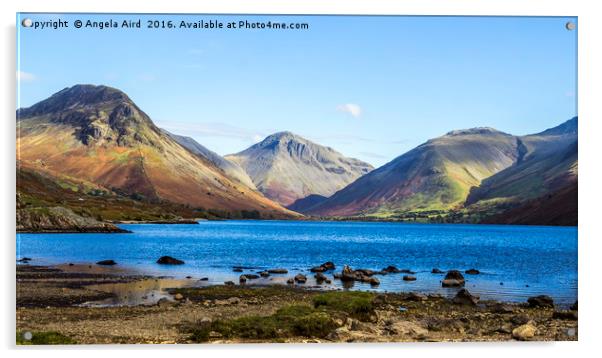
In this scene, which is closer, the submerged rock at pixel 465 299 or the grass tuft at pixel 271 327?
the grass tuft at pixel 271 327

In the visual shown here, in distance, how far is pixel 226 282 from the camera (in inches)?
1401

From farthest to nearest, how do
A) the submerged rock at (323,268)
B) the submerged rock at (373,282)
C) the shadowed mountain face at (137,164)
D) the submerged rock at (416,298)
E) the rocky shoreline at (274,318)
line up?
the shadowed mountain face at (137,164), the submerged rock at (323,268), the submerged rock at (373,282), the submerged rock at (416,298), the rocky shoreline at (274,318)

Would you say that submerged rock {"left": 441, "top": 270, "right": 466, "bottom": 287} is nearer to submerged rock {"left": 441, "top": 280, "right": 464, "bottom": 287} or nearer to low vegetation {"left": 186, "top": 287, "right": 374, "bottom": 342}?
submerged rock {"left": 441, "top": 280, "right": 464, "bottom": 287}

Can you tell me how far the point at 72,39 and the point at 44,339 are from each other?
10513 mm

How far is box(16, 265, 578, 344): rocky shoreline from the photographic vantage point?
2009 cm

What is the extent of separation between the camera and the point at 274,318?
69.6 feet

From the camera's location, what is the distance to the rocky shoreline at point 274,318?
20094 mm

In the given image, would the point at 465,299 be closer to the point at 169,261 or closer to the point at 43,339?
the point at 43,339

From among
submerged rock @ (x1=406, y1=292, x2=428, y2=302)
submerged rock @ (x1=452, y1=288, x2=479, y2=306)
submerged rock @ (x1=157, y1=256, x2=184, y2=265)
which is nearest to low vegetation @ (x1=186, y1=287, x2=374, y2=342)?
submerged rock @ (x1=406, y1=292, x2=428, y2=302)

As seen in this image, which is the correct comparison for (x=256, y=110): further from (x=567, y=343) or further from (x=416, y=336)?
(x=567, y=343)

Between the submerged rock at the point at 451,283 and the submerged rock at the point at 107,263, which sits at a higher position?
the submerged rock at the point at 107,263

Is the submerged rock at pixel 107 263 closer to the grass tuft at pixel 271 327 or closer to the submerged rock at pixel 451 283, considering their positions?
the submerged rock at pixel 451 283

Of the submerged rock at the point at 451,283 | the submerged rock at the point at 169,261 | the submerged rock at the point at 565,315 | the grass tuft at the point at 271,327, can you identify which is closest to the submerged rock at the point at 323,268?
the submerged rock at the point at 451,283
